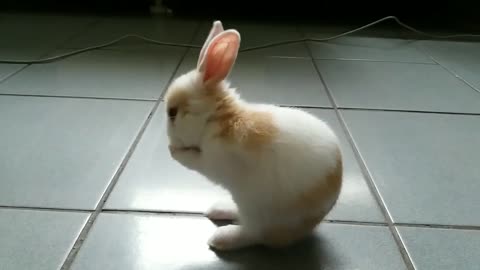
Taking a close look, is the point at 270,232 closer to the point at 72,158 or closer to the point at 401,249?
the point at 401,249

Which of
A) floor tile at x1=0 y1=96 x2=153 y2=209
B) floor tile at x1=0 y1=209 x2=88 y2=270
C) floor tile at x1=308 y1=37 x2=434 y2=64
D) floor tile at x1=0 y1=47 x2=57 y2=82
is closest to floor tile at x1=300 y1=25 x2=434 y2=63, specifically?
floor tile at x1=308 y1=37 x2=434 y2=64

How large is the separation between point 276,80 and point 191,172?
60 centimetres

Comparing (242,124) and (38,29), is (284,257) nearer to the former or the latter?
(242,124)

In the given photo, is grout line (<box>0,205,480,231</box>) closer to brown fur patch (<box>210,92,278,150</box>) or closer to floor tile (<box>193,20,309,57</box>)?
brown fur patch (<box>210,92,278,150</box>)

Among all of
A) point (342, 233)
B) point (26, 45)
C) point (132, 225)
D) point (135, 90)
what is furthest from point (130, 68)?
point (342, 233)

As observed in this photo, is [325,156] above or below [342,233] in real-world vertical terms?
above

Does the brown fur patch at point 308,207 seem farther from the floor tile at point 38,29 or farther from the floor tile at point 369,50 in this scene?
the floor tile at point 38,29

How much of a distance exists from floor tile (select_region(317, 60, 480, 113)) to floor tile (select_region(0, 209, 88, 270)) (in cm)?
74

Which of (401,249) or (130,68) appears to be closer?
(401,249)

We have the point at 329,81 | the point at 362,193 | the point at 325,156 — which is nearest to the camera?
the point at 325,156

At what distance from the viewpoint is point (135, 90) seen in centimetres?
126

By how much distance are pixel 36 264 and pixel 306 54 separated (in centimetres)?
126

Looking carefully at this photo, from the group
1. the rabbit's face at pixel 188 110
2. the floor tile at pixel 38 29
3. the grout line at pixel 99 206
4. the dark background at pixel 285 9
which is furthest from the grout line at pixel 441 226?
the dark background at pixel 285 9

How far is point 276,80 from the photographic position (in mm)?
1374
